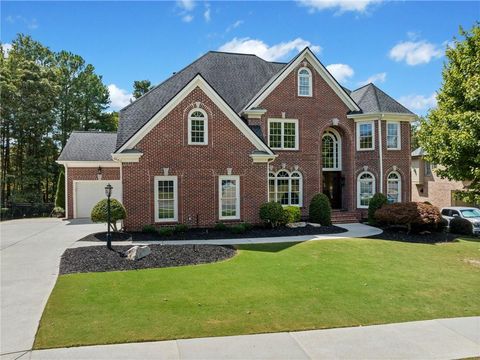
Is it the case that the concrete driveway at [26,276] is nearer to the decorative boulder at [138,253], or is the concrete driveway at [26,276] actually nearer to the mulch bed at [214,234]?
the mulch bed at [214,234]

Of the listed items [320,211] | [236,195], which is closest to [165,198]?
[236,195]

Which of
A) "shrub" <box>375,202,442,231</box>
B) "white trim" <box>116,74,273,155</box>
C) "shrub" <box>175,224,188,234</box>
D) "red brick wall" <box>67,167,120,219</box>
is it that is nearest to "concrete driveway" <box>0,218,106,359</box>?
"shrub" <box>175,224,188,234</box>

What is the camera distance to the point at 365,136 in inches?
875

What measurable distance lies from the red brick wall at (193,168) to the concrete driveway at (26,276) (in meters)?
3.40

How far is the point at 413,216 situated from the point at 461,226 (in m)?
3.54

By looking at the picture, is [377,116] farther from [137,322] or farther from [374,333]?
[137,322]

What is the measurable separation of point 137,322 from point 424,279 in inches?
296

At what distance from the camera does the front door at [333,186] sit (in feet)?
75.0

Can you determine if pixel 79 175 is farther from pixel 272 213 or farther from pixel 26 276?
pixel 26 276

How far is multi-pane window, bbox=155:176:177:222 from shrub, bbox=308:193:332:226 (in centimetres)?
753

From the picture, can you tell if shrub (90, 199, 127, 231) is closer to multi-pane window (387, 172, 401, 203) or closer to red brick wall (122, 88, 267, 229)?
red brick wall (122, 88, 267, 229)

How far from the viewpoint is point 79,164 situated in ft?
78.1

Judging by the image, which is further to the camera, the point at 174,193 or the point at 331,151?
the point at 331,151

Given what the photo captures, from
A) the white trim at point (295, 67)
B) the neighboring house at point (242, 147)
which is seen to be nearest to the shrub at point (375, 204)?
the neighboring house at point (242, 147)
